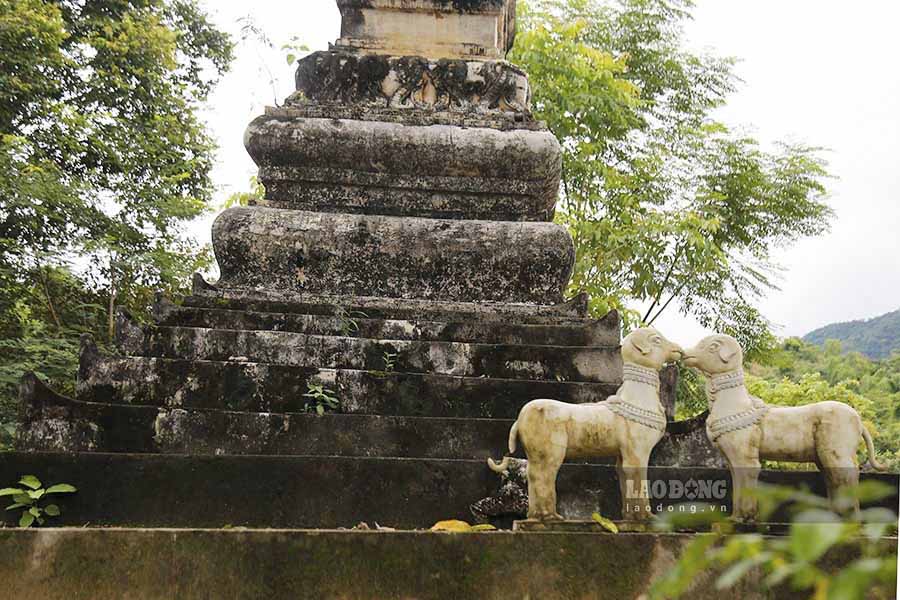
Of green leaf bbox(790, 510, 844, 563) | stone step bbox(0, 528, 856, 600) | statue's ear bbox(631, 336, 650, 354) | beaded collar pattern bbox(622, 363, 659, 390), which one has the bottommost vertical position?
stone step bbox(0, 528, 856, 600)

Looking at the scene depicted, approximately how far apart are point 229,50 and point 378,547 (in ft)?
47.5

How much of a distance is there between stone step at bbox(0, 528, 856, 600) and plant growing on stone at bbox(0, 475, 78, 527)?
867 millimetres

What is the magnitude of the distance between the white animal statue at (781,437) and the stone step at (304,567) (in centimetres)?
50

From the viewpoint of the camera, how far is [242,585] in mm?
2854

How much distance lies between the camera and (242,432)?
4402 millimetres

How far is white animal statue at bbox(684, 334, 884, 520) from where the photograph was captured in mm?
3312

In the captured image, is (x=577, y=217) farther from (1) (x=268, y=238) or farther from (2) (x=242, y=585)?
(2) (x=242, y=585)

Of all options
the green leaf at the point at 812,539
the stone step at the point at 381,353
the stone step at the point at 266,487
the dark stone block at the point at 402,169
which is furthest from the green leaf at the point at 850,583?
the dark stone block at the point at 402,169

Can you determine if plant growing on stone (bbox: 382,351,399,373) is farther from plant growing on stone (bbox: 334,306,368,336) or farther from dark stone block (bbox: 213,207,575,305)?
dark stone block (bbox: 213,207,575,305)

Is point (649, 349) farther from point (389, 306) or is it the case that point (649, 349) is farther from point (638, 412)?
point (389, 306)

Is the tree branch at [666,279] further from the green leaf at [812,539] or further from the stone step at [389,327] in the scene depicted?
the green leaf at [812,539]

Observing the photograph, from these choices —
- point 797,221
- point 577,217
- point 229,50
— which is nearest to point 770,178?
point 797,221

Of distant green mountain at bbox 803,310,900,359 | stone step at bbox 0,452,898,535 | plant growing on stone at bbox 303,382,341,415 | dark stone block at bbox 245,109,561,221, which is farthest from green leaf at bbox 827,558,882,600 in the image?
distant green mountain at bbox 803,310,900,359

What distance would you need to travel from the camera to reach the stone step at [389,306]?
538 centimetres
